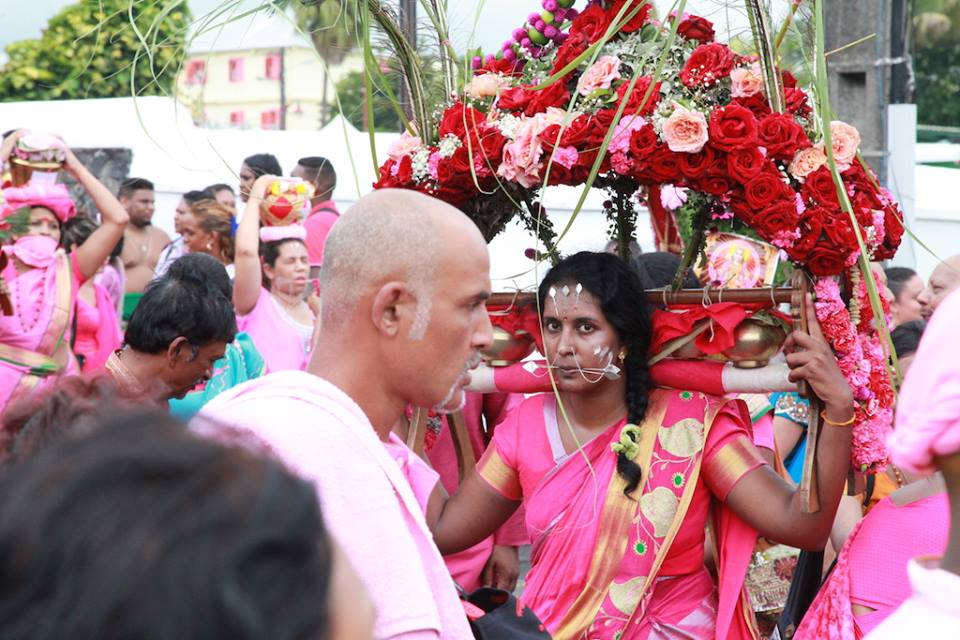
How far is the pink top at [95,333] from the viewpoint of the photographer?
6.47 m

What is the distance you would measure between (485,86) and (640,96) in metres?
0.51

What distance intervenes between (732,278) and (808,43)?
1.80 m

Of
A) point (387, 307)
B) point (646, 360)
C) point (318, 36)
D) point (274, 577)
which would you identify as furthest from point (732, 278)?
point (274, 577)

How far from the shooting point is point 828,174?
3275 millimetres

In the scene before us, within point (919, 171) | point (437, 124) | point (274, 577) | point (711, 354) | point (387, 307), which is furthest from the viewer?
point (919, 171)

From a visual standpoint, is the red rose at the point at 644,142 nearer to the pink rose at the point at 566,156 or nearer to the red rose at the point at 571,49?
the pink rose at the point at 566,156

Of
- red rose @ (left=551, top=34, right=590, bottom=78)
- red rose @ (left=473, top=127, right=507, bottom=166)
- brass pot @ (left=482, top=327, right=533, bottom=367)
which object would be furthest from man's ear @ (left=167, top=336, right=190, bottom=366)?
red rose @ (left=551, top=34, right=590, bottom=78)

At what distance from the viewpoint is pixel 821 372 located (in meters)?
3.20

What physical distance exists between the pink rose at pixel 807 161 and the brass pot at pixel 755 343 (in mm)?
437

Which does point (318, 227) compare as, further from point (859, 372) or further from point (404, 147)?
point (859, 372)

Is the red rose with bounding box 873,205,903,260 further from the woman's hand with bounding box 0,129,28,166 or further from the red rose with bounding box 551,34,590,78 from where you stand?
the woman's hand with bounding box 0,129,28,166

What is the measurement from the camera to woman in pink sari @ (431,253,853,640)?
3.58 meters

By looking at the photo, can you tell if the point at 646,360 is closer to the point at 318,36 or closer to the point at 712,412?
the point at 712,412

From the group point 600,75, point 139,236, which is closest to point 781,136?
point 600,75
